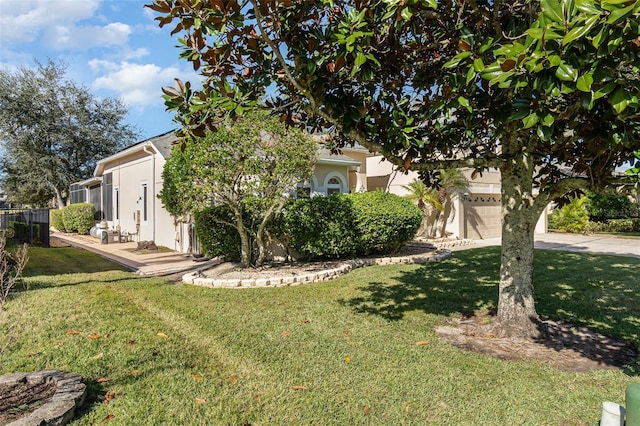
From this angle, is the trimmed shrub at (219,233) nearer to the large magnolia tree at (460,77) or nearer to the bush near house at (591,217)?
the large magnolia tree at (460,77)

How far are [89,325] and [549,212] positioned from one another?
2279cm

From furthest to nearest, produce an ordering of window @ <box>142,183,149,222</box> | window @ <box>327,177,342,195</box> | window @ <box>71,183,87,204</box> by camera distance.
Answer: window @ <box>71,183,87,204</box>
window @ <box>142,183,149,222</box>
window @ <box>327,177,342,195</box>

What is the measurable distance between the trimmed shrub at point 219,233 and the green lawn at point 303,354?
264 centimetres

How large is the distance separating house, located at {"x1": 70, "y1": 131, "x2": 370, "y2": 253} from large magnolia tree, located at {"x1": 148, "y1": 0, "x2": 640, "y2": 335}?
287 inches

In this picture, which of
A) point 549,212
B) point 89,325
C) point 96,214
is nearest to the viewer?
point 89,325

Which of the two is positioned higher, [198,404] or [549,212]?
[549,212]

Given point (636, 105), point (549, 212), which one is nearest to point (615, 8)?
point (636, 105)

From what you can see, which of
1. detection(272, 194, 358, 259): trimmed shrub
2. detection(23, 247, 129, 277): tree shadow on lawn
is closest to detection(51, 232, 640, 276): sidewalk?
detection(23, 247, 129, 277): tree shadow on lawn

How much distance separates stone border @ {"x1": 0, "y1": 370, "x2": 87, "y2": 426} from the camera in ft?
10.3

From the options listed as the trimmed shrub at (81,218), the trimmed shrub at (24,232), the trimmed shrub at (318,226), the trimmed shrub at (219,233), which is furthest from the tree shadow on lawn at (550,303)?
the trimmed shrub at (81,218)

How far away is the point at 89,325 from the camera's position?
19.5ft

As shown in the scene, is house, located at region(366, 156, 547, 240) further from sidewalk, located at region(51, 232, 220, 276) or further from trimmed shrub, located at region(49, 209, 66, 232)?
trimmed shrub, located at region(49, 209, 66, 232)

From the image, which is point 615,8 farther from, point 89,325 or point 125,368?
point 89,325

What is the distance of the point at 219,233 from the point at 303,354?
704 centimetres
